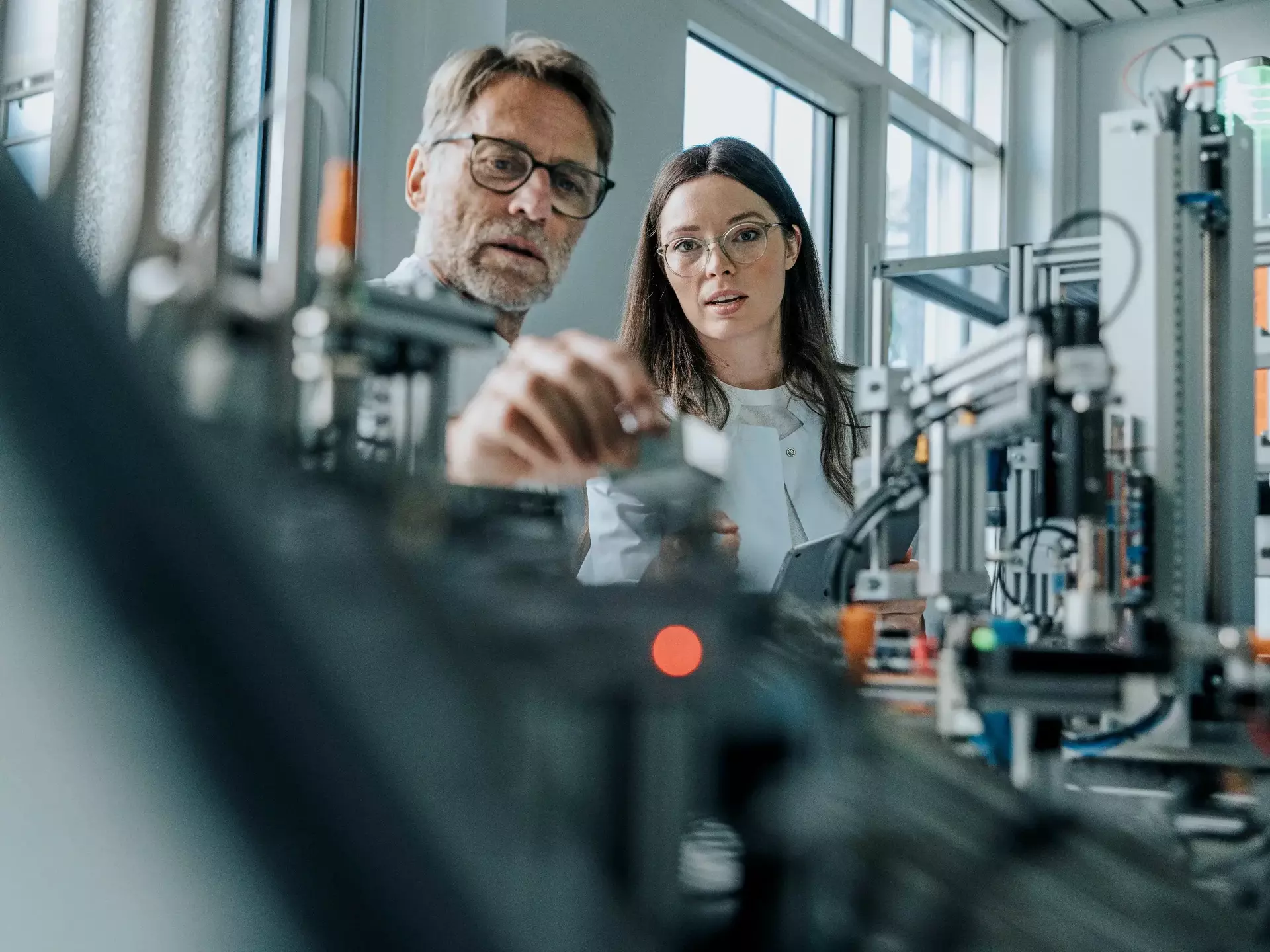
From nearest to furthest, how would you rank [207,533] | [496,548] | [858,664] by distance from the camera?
[207,533] < [496,548] < [858,664]

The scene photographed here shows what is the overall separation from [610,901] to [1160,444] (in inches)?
37.0

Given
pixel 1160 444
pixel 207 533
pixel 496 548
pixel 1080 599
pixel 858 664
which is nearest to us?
pixel 207 533

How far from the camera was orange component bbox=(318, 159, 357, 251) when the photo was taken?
50 centimetres

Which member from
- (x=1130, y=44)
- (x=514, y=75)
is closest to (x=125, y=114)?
(x=514, y=75)

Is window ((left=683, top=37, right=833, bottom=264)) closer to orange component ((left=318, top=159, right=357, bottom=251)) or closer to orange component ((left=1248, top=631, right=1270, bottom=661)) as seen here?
orange component ((left=1248, top=631, right=1270, bottom=661))

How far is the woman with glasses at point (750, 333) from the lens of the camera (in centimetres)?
174

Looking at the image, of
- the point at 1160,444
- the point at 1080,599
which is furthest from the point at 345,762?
the point at 1160,444

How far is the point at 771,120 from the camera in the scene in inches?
143

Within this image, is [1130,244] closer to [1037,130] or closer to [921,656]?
[921,656]

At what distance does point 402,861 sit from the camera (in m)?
0.36

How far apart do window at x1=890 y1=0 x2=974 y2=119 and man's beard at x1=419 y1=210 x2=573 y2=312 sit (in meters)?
3.25

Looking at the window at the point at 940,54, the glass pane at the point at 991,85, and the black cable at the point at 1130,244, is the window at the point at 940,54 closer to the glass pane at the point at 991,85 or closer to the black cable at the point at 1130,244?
the glass pane at the point at 991,85

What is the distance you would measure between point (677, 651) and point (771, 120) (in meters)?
3.42

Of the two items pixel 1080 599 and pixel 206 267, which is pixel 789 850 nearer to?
pixel 206 267
